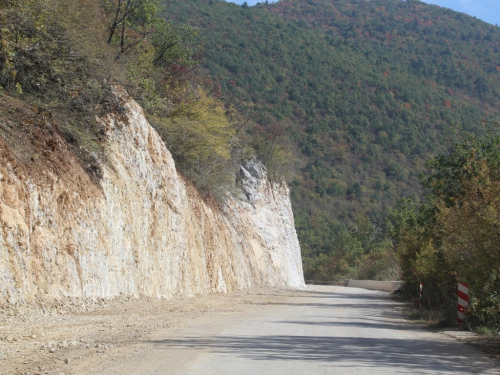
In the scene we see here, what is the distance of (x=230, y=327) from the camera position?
47.9ft

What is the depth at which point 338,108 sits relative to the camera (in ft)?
397

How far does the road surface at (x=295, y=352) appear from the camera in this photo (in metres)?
8.83

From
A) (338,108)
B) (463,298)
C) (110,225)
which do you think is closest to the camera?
(463,298)

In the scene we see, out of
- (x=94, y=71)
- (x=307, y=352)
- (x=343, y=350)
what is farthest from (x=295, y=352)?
(x=94, y=71)

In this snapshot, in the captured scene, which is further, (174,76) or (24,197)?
(174,76)

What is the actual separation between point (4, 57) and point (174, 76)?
18185 mm

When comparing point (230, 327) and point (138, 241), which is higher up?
point (138, 241)

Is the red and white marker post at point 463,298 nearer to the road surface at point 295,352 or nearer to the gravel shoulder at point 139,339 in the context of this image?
the gravel shoulder at point 139,339

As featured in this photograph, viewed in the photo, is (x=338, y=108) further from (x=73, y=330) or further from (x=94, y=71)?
(x=73, y=330)

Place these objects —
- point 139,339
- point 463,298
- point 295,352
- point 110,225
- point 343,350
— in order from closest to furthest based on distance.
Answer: point 295,352 → point 343,350 → point 139,339 → point 463,298 → point 110,225

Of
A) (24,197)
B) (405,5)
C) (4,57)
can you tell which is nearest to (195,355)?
(24,197)

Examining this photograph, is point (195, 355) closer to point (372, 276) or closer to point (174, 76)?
point (174, 76)

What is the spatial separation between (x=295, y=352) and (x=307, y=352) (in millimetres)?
219

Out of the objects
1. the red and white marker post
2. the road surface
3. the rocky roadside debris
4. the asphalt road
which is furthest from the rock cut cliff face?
the red and white marker post
